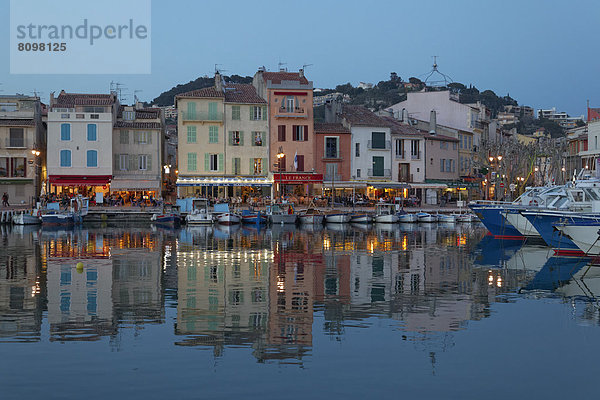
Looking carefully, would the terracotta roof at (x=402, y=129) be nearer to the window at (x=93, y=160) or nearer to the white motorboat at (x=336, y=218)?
the white motorboat at (x=336, y=218)

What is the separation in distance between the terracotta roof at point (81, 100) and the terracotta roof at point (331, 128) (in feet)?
65.5

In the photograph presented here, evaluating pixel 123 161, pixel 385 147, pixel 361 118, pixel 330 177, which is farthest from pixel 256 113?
pixel 385 147

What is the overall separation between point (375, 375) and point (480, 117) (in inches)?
3274

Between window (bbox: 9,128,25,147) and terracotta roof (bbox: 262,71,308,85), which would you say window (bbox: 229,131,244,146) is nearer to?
terracotta roof (bbox: 262,71,308,85)

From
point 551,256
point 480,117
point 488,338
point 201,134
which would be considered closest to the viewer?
point 488,338

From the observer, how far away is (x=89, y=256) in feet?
114

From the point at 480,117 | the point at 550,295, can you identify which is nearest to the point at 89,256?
the point at 550,295

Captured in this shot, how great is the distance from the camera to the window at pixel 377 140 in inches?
2950

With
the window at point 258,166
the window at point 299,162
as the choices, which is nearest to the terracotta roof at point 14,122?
the window at point 258,166

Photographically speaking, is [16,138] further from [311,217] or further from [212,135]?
[311,217]

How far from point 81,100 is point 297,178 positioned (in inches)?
845

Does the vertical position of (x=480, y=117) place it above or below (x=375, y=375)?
above

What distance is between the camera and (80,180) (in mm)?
68312

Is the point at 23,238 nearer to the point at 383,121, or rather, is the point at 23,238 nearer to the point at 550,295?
the point at 550,295
